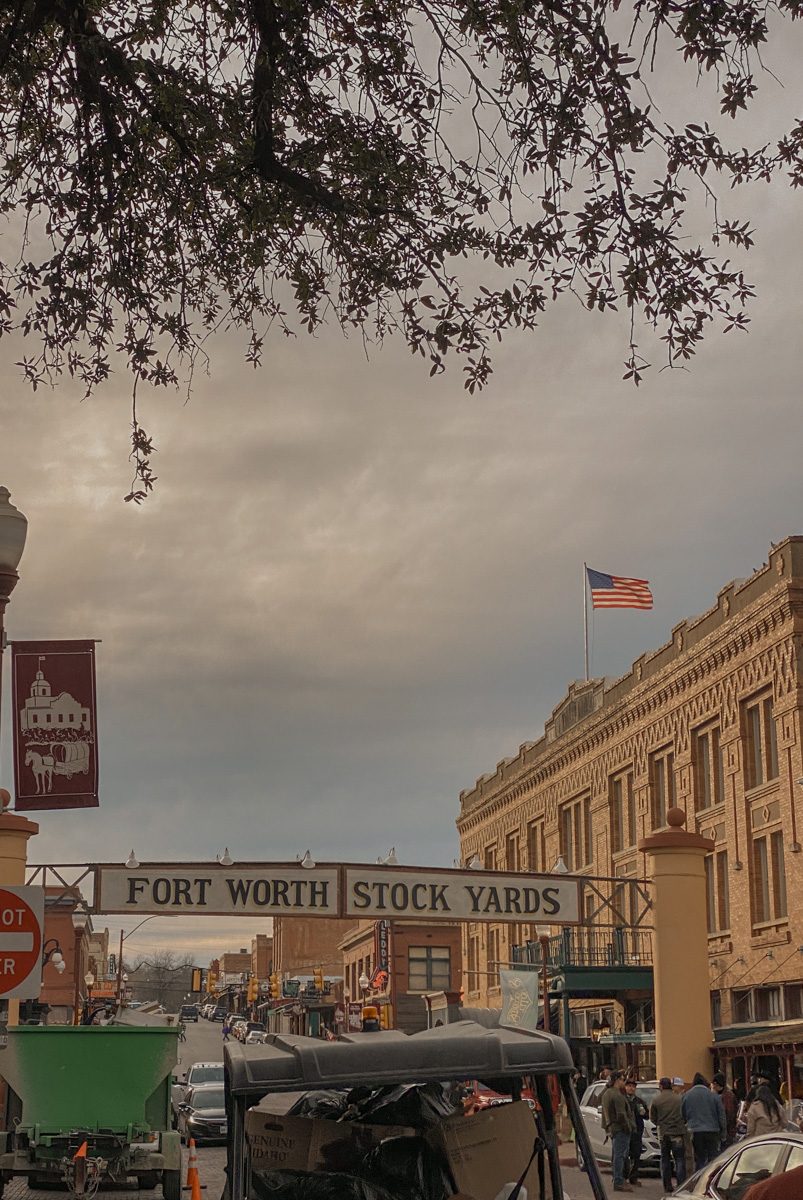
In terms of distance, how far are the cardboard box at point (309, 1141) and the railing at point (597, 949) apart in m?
33.0

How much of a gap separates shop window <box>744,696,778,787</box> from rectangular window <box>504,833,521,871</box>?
2328 cm

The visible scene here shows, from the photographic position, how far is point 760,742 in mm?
35969

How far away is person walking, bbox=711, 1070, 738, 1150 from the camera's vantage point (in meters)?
23.0

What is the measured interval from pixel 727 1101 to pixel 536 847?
30.3 metres

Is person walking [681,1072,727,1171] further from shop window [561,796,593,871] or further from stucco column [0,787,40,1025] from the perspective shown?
shop window [561,796,593,871]

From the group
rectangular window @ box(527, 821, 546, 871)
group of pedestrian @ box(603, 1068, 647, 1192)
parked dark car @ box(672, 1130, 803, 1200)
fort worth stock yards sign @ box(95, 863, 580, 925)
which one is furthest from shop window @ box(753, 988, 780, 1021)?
parked dark car @ box(672, 1130, 803, 1200)

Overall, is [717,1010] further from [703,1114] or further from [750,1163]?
[750,1163]

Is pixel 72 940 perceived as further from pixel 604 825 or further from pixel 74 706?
pixel 74 706

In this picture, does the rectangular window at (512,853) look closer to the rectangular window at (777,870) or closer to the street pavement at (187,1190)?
the rectangular window at (777,870)

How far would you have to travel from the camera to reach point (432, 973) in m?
78.2

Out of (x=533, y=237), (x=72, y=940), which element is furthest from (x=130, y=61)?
(x=72, y=940)

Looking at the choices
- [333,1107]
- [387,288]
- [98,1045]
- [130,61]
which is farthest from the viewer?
[98,1045]

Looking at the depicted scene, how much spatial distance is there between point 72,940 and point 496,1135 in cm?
7057

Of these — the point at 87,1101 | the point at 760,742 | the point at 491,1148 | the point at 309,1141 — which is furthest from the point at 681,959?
the point at 491,1148
